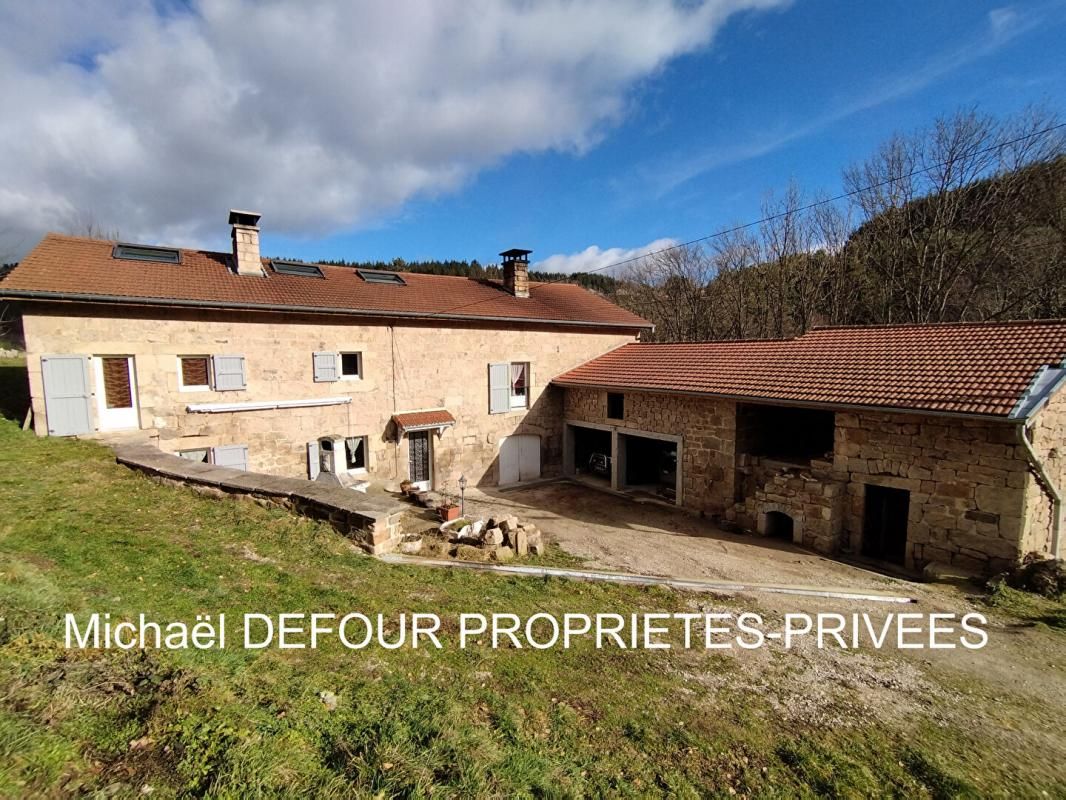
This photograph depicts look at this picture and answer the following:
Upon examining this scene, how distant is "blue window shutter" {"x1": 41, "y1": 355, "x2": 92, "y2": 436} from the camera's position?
9680mm

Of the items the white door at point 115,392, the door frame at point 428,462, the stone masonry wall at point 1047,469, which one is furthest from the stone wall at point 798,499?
the white door at point 115,392

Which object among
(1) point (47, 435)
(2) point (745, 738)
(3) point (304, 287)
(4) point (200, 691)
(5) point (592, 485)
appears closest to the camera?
(4) point (200, 691)

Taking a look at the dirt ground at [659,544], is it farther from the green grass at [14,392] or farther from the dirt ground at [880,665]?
the green grass at [14,392]

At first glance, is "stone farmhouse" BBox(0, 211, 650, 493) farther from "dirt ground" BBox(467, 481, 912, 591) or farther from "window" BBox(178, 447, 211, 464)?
"dirt ground" BBox(467, 481, 912, 591)

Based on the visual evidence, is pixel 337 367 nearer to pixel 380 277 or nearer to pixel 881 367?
pixel 380 277

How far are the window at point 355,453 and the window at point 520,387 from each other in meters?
5.14

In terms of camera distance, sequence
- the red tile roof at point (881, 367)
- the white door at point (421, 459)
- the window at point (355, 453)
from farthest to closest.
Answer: the white door at point (421, 459), the window at point (355, 453), the red tile roof at point (881, 367)

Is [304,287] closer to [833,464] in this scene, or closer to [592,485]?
[592,485]

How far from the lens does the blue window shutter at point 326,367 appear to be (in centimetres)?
1281

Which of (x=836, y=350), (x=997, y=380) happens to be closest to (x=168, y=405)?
(x=836, y=350)

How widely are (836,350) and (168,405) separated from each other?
15.6 meters

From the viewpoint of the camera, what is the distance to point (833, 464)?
33.9 ft

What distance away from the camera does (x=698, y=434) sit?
12852 mm

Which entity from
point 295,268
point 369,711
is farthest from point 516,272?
point 369,711
